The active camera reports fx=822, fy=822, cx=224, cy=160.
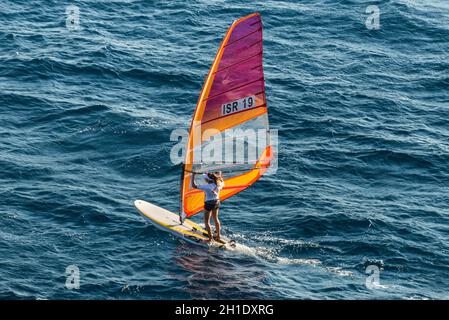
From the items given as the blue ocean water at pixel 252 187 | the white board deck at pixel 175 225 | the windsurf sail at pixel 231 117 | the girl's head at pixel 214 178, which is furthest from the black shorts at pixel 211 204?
the blue ocean water at pixel 252 187

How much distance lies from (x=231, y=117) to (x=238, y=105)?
72cm

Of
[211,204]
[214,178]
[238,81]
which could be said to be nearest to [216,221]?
[211,204]

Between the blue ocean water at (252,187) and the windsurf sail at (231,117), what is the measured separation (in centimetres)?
384

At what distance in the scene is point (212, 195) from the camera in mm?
41688

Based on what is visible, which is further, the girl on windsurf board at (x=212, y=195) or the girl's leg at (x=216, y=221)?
the girl's leg at (x=216, y=221)

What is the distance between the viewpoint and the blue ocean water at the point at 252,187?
40375mm

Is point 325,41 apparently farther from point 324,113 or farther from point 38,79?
point 38,79

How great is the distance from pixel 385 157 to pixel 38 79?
1056 inches

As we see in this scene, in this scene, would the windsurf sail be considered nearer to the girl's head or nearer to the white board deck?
the girl's head

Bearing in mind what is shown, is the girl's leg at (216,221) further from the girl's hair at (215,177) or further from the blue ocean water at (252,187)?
the girl's hair at (215,177)

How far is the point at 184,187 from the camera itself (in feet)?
141

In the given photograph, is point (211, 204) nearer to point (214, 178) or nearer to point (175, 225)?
point (214, 178)

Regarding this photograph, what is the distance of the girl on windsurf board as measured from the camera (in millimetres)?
41719
